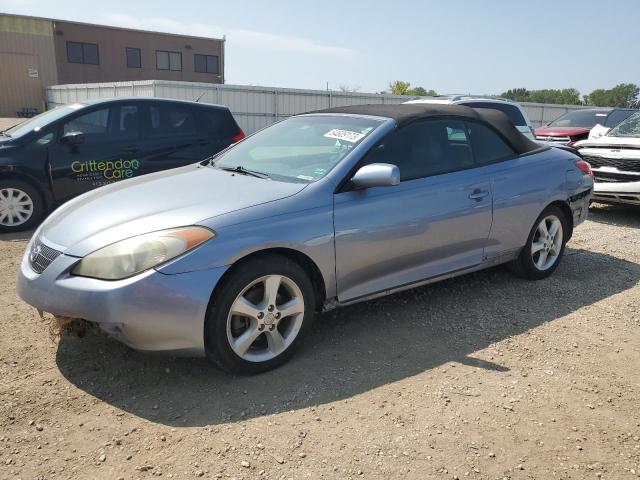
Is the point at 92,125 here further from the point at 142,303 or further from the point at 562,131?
the point at 562,131

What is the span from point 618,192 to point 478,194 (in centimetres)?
473

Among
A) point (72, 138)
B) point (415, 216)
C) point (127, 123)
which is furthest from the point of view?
point (127, 123)

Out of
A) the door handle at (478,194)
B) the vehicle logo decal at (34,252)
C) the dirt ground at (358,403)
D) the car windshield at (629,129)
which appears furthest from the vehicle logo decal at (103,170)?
the car windshield at (629,129)

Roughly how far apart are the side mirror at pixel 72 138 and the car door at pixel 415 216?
448 centimetres

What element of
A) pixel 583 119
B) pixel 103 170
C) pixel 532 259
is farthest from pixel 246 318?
pixel 583 119

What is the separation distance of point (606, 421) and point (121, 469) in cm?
246

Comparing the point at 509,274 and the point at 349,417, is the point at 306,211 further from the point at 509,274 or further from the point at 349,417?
the point at 509,274

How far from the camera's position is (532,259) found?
4.95m

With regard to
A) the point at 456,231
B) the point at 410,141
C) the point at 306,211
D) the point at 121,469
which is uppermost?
the point at 410,141

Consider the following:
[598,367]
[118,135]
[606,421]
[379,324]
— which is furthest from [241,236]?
[118,135]

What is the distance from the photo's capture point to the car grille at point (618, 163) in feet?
25.8

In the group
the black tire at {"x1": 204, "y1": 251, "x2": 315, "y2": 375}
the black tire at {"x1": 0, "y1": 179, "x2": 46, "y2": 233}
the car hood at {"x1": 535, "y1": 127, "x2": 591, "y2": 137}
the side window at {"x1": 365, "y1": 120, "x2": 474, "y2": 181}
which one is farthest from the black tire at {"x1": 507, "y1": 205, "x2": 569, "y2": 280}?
the car hood at {"x1": 535, "y1": 127, "x2": 591, "y2": 137}

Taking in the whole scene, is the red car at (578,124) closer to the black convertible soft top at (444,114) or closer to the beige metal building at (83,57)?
the black convertible soft top at (444,114)

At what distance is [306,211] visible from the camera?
3.37 metres
